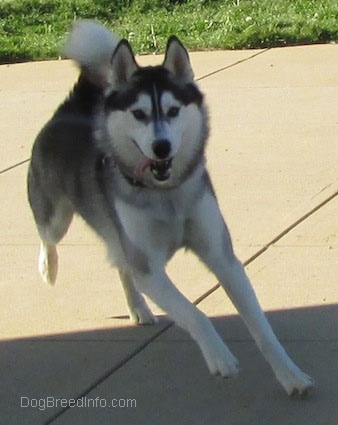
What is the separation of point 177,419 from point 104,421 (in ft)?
0.94

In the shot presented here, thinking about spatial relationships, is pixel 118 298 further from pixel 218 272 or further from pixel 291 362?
pixel 291 362

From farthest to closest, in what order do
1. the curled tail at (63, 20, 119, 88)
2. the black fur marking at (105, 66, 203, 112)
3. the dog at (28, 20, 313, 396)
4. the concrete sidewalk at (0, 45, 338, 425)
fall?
the curled tail at (63, 20, 119, 88)
the black fur marking at (105, 66, 203, 112)
the dog at (28, 20, 313, 396)
the concrete sidewalk at (0, 45, 338, 425)

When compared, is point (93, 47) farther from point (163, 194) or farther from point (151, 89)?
point (163, 194)

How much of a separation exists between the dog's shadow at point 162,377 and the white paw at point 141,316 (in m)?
0.05

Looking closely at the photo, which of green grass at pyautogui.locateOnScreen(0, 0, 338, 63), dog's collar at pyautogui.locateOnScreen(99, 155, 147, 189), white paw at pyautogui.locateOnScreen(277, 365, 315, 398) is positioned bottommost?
green grass at pyautogui.locateOnScreen(0, 0, 338, 63)

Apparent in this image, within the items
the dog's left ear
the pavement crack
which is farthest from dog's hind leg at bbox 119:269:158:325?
the pavement crack

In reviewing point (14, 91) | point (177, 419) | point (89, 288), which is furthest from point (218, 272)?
point (14, 91)

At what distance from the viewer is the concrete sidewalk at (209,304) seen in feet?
15.9

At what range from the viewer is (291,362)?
4895mm

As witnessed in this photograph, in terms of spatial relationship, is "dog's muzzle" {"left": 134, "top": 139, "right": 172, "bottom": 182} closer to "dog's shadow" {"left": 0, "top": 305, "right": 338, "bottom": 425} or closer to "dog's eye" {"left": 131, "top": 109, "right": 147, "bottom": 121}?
"dog's eye" {"left": 131, "top": 109, "right": 147, "bottom": 121}

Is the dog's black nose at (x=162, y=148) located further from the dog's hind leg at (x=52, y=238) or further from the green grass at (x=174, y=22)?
the green grass at (x=174, y=22)

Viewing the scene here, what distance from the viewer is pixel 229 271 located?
521 cm

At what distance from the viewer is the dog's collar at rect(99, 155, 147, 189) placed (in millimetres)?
5297

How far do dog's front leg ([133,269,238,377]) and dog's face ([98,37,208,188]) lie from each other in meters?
0.43
